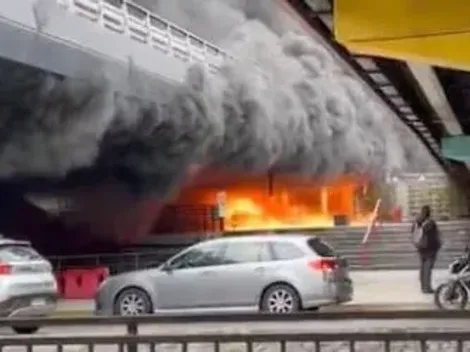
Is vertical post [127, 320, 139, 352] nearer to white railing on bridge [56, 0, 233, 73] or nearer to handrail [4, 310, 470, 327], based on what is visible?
handrail [4, 310, 470, 327]

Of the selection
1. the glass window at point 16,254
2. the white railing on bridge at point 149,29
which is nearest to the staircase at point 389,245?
the white railing on bridge at point 149,29

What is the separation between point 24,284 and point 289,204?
24284mm

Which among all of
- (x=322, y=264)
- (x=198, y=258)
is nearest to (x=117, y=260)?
(x=198, y=258)

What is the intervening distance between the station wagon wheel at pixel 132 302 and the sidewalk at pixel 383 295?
1694 millimetres

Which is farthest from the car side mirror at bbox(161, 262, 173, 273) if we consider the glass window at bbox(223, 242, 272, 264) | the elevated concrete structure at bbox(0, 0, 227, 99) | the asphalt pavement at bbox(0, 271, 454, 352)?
Answer: the elevated concrete structure at bbox(0, 0, 227, 99)

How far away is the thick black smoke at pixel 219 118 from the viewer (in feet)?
119

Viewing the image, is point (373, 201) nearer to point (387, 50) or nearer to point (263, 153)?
point (263, 153)

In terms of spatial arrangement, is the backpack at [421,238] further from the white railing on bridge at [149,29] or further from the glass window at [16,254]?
the white railing on bridge at [149,29]

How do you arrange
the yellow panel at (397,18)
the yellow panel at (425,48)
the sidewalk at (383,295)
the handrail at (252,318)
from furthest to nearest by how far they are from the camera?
1. the sidewalk at (383,295)
2. the yellow panel at (425,48)
3. the yellow panel at (397,18)
4. the handrail at (252,318)

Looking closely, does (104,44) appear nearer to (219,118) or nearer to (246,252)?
(219,118)

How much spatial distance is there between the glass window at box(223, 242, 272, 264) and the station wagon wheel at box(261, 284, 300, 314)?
1.82 ft

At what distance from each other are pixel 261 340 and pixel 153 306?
43.5 ft

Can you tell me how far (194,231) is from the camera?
Answer: 40062mm

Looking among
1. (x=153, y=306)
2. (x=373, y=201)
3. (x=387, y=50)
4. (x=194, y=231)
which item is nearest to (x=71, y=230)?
(x=194, y=231)
